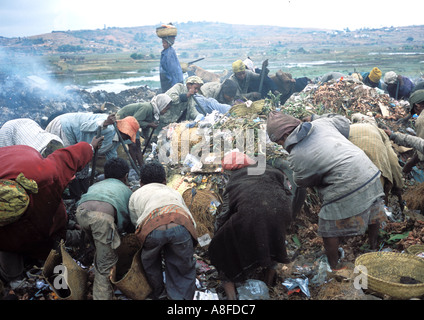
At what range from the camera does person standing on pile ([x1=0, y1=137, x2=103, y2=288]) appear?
8.88 ft

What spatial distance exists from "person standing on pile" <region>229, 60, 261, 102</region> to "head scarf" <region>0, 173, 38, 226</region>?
616 centimetres

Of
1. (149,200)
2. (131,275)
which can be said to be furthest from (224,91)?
(131,275)

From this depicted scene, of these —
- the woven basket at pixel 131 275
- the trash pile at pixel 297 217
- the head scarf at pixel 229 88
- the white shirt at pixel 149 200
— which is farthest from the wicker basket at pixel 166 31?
the woven basket at pixel 131 275

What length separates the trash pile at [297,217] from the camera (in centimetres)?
312

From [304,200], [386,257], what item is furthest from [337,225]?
[304,200]

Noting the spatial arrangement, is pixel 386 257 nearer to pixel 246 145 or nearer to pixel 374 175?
pixel 374 175

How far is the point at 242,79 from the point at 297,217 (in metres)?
5.14

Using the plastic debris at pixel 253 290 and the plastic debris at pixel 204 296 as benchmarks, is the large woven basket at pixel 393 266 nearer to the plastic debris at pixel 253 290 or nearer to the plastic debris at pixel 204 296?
the plastic debris at pixel 253 290

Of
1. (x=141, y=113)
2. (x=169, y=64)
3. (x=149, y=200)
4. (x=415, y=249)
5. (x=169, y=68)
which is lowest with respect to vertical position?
(x=415, y=249)

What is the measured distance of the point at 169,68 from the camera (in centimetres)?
895

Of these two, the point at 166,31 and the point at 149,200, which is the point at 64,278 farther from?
the point at 166,31

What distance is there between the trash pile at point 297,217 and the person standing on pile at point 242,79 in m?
1.64

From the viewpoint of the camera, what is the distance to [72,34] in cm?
5184
